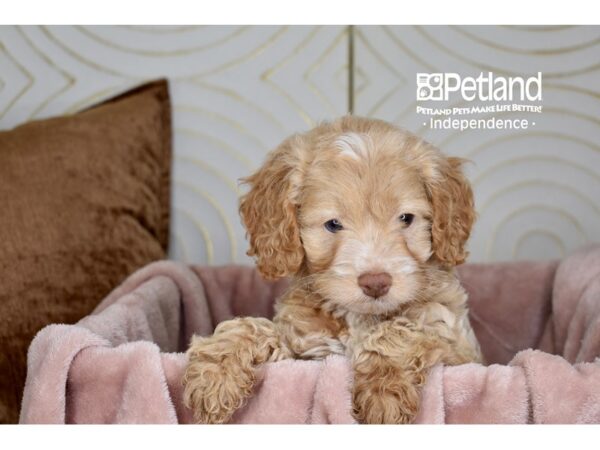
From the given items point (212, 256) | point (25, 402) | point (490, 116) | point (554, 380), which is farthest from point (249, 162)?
point (554, 380)

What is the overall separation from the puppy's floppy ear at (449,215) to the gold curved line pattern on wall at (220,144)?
1.38 metres

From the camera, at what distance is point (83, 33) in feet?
11.1

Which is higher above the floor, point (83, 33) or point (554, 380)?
point (83, 33)

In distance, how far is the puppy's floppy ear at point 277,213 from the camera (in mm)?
2355

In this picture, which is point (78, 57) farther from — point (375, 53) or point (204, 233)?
point (375, 53)

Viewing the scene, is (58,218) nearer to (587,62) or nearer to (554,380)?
(554,380)

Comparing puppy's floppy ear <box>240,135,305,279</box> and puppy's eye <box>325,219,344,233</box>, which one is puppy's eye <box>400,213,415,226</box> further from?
puppy's floppy ear <box>240,135,305,279</box>

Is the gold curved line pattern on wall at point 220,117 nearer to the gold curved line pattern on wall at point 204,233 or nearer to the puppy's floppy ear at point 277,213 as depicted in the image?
the gold curved line pattern on wall at point 204,233

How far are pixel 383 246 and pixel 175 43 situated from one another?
1.86 m

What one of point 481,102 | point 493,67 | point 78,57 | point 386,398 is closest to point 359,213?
point 386,398

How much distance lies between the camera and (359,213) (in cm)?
226

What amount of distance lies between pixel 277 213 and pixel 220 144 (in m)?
1.35

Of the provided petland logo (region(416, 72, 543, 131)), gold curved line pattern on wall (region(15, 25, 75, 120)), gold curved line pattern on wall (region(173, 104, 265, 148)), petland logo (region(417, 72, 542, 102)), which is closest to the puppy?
petland logo (region(416, 72, 543, 131))

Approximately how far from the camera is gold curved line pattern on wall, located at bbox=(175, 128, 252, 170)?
12.0ft
